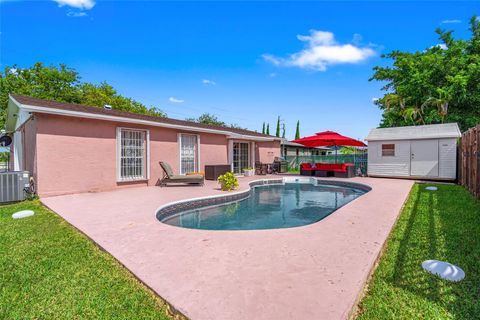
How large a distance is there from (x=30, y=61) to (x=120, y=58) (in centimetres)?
1406

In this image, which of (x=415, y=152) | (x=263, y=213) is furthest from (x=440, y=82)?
(x=263, y=213)

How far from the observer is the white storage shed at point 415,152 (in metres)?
12.4

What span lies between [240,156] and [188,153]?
5.07m

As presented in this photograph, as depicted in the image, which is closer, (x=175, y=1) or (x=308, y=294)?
(x=308, y=294)

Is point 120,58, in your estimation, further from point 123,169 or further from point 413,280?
point 413,280

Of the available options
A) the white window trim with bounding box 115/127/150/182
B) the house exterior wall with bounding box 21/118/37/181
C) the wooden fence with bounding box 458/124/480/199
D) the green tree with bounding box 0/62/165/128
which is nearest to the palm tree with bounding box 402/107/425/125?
the wooden fence with bounding box 458/124/480/199

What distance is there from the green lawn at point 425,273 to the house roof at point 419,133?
8.60m

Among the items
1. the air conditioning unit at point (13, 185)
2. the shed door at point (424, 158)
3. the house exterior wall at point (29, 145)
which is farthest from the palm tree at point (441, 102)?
the air conditioning unit at point (13, 185)

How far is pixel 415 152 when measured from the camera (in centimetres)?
1325

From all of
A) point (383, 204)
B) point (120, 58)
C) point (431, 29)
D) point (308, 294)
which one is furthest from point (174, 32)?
point (431, 29)

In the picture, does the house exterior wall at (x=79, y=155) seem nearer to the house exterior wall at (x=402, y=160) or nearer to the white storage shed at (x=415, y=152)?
the house exterior wall at (x=402, y=160)

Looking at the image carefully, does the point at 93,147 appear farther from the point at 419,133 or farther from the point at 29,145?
the point at 419,133

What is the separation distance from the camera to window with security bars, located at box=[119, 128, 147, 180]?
401 inches

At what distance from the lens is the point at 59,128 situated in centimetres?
845
